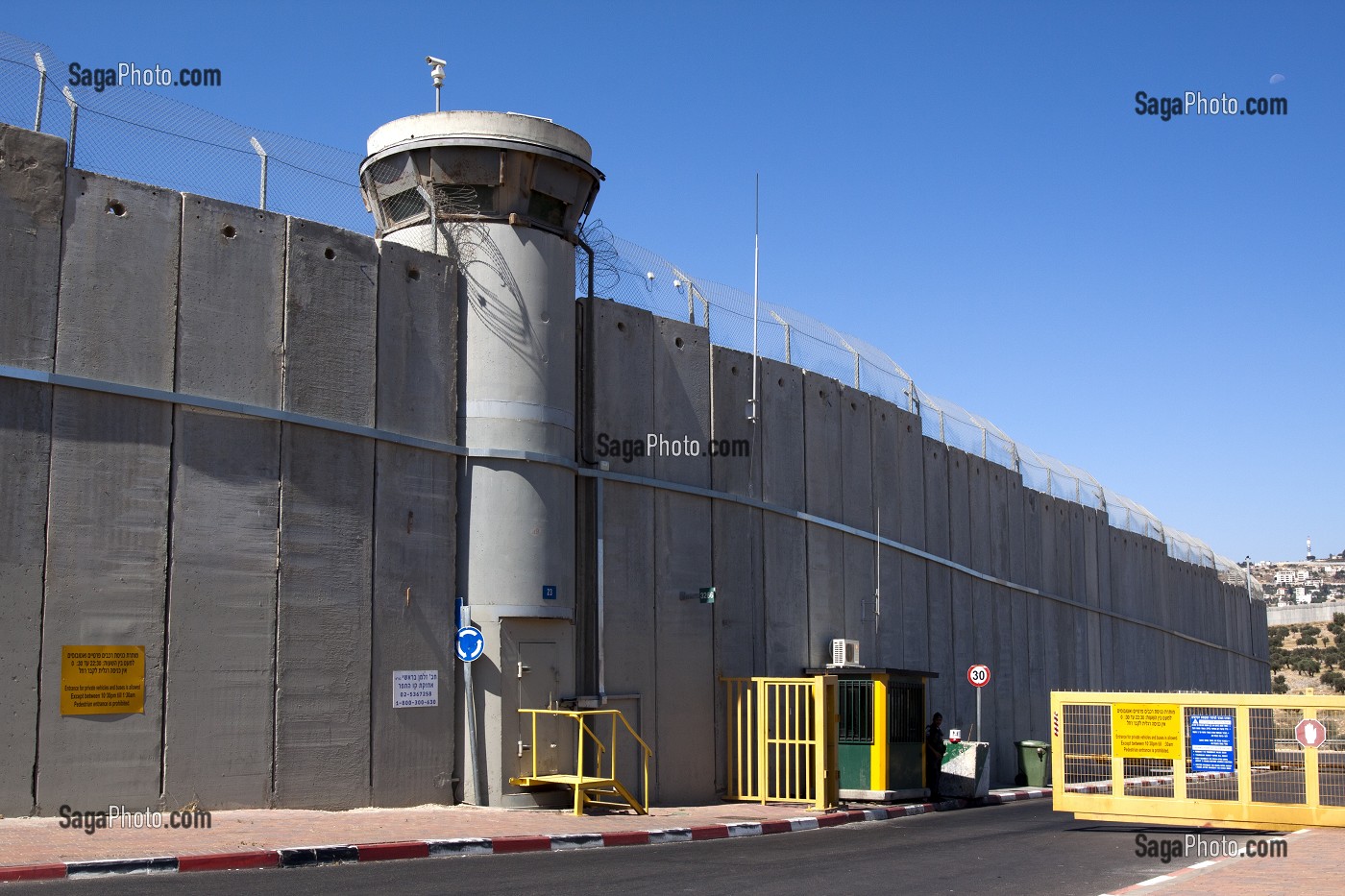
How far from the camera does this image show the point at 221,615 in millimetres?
14328

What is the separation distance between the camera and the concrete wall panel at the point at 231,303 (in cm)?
1452

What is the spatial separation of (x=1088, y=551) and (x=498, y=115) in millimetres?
25137

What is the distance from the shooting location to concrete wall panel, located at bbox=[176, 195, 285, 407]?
14.5 metres

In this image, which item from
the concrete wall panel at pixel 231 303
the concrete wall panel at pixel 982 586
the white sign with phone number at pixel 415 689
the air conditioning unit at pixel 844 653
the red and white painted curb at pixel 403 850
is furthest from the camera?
the concrete wall panel at pixel 982 586

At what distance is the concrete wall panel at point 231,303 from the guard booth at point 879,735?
10.7m

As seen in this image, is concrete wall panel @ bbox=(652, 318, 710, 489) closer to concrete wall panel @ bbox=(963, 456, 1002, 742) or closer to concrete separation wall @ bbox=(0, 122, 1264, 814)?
concrete separation wall @ bbox=(0, 122, 1264, 814)

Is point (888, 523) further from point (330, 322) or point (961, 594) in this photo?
point (330, 322)

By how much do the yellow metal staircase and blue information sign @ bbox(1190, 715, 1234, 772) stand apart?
21.7 feet

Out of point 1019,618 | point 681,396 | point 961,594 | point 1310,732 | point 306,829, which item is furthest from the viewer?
point 1019,618

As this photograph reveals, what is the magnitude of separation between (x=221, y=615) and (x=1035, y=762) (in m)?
19.0

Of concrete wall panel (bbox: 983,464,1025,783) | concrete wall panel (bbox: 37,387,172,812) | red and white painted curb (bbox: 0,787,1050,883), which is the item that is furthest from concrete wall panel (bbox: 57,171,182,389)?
concrete wall panel (bbox: 983,464,1025,783)

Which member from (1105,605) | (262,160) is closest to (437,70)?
(262,160)
